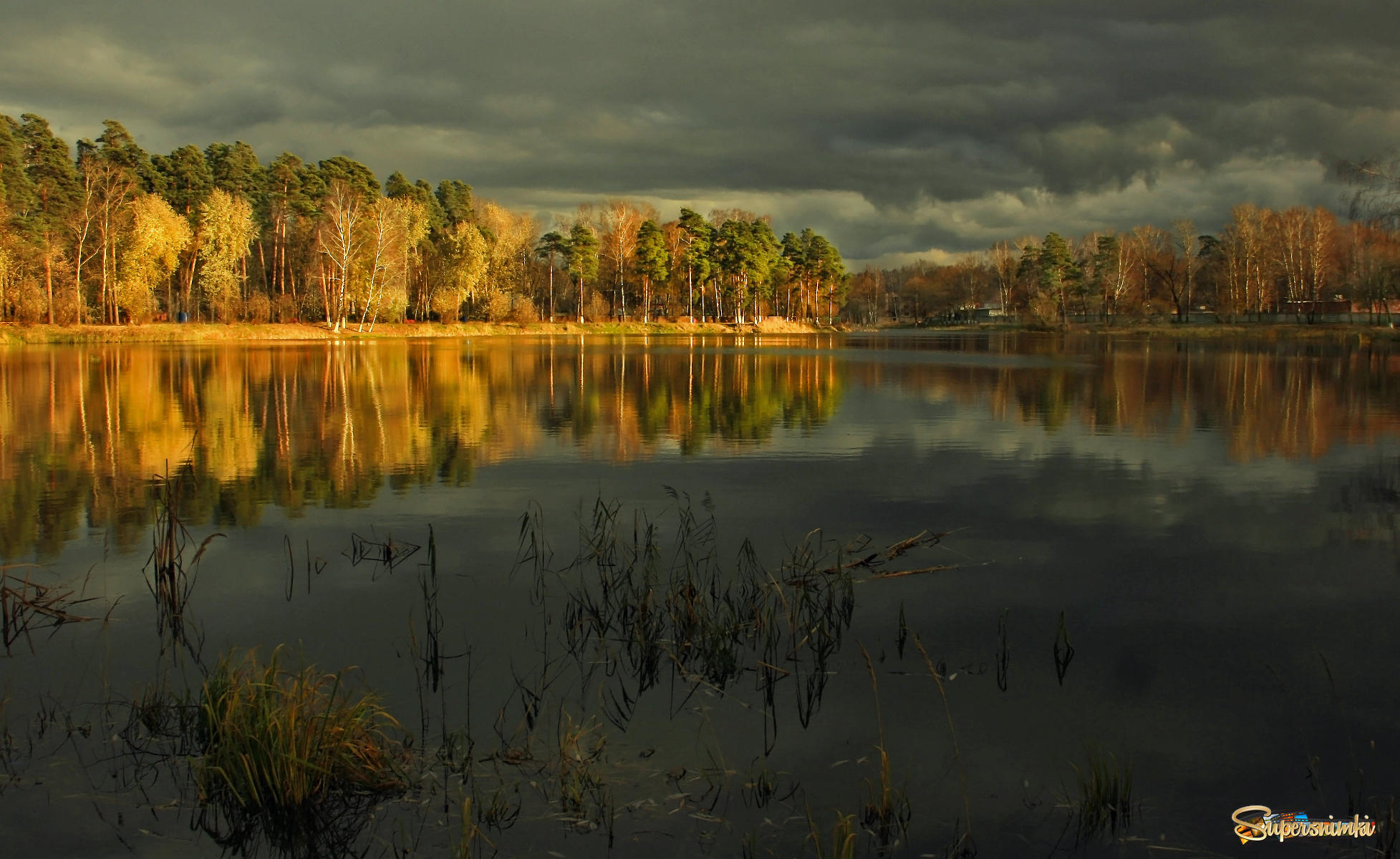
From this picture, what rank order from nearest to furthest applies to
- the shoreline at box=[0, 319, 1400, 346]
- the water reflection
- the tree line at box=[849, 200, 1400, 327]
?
1. the water reflection
2. the shoreline at box=[0, 319, 1400, 346]
3. the tree line at box=[849, 200, 1400, 327]

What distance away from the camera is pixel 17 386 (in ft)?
99.8

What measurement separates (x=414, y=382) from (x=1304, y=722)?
106 ft

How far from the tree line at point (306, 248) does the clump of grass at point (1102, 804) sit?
70.9m

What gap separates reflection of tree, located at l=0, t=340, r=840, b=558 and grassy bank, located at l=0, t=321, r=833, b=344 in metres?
18.1

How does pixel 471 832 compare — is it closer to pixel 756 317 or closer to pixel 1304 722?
pixel 1304 722

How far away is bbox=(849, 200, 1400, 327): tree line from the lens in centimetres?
8988

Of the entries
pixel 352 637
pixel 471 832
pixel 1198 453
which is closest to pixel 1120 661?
pixel 471 832

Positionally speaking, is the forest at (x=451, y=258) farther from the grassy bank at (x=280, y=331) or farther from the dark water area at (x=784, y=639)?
the dark water area at (x=784, y=639)

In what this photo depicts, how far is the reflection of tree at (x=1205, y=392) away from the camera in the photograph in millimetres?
22328

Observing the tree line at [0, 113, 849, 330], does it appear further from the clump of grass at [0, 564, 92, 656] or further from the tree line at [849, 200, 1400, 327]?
the clump of grass at [0, 564, 92, 656]

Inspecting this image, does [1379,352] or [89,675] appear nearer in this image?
[89,675]

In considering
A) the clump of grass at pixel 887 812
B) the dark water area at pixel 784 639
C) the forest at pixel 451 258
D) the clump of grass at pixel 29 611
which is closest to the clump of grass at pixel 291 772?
the dark water area at pixel 784 639

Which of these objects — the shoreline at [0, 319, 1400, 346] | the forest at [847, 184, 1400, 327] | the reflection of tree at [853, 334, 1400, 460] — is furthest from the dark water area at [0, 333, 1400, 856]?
the forest at [847, 184, 1400, 327]

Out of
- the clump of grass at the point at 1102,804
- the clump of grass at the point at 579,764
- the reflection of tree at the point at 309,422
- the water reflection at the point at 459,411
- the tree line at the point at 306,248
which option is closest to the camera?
the clump of grass at the point at 1102,804
